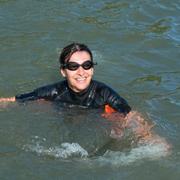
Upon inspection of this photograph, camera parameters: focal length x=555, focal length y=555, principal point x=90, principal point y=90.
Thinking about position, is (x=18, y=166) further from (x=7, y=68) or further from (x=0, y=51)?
(x=0, y=51)

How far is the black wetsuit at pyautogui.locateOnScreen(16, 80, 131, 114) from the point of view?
296 inches

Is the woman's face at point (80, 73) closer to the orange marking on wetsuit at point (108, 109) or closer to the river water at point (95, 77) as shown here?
the orange marking on wetsuit at point (108, 109)

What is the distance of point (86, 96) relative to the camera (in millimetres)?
7605

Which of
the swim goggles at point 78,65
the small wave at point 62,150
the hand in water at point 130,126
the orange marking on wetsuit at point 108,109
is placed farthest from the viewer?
the orange marking on wetsuit at point 108,109

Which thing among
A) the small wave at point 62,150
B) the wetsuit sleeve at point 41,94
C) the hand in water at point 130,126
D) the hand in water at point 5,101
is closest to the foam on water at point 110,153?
the small wave at point 62,150

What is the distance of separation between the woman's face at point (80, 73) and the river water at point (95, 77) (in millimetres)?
641

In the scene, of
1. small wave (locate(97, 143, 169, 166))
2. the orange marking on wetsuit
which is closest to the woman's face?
the orange marking on wetsuit

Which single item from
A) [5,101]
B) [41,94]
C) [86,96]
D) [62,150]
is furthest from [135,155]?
Answer: [5,101]

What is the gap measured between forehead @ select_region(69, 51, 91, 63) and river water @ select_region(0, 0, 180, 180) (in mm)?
959

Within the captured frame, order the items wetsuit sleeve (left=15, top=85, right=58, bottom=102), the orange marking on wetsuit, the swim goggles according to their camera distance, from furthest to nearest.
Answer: wetsuit sleeve (left=15, top=85, right=58, bottom=102) → the orange marking on wetsuit → the swim goggles

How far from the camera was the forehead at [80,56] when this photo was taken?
7.05 meters

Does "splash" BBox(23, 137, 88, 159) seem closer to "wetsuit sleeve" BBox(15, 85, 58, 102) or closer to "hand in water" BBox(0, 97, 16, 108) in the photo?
"wetsuit sleeve" BBox(15, 85, 58, 102)

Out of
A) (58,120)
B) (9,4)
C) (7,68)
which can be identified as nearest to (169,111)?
(58,120)

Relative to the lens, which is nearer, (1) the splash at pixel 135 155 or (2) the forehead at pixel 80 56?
(1) the splash at pixel 135 155
